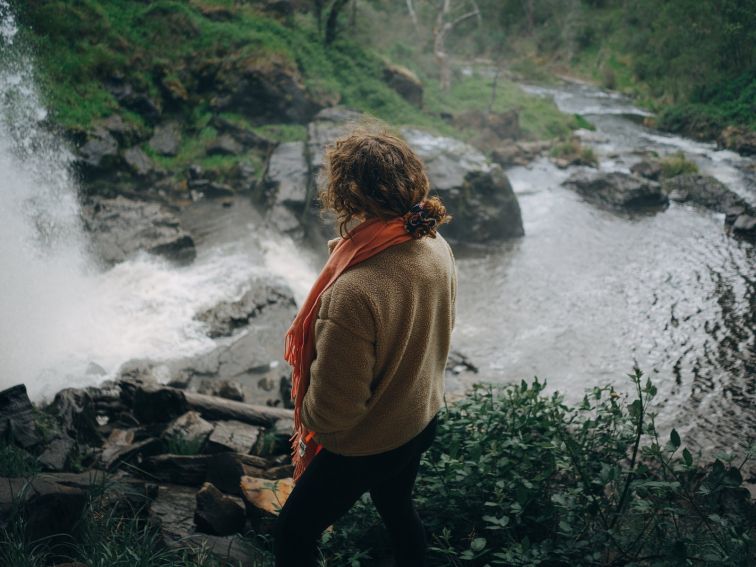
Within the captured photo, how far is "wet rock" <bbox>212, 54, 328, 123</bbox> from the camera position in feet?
40.8

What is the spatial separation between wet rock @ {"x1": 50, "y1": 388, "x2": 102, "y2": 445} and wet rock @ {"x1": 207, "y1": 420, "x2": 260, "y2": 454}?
35.2 inches

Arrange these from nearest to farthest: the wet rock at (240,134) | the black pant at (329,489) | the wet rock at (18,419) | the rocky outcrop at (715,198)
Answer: the black pant at (329,489), the wet rock at (18,419), the rocky outcrop at (715,198), the wet rock at (240,134)

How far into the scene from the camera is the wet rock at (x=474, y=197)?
10.1m

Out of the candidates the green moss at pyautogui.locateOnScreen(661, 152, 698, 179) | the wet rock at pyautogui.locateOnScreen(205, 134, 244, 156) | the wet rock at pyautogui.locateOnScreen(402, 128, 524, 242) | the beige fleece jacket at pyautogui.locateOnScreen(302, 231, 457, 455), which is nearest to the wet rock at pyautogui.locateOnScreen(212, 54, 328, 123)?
the wet rock at pyautogui.locateOnScreen(205, 134, 244, 156)

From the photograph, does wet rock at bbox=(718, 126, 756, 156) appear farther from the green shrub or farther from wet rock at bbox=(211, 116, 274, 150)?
the green shrub

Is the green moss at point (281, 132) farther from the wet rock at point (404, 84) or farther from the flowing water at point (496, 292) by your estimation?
the wet rock at point (404, 84)

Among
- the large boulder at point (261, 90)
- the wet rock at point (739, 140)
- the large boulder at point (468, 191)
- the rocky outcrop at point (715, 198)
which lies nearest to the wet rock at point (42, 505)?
the large boulder at point (468, 191)

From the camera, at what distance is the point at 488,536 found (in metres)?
2.56

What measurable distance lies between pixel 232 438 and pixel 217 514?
104 centimetres

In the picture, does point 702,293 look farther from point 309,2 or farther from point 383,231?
point 309,2

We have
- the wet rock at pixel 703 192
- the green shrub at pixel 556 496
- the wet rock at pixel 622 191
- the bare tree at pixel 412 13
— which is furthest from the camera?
the bare tree at pixel 412 13

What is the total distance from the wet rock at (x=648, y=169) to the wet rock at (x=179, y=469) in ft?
39.5

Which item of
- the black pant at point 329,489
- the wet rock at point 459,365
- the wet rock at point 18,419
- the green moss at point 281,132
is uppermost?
the green moss at point 281,132

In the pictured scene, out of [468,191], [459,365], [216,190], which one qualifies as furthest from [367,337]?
[216,190]
